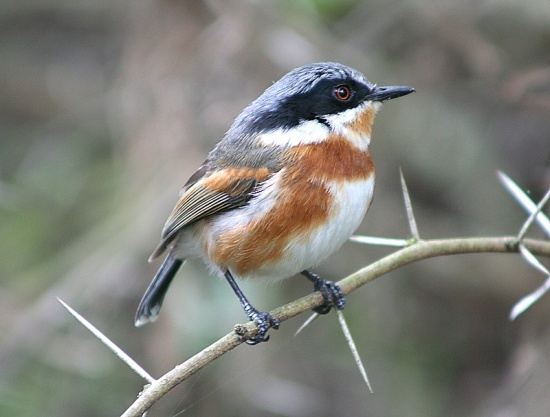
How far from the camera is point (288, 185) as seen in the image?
4094 mm

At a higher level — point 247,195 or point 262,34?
point 262,34

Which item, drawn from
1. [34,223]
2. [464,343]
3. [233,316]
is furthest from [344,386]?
[34,223]

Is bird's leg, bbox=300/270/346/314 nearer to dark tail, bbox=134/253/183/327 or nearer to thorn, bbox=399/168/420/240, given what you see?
thorn, bbox=399/168/420/240

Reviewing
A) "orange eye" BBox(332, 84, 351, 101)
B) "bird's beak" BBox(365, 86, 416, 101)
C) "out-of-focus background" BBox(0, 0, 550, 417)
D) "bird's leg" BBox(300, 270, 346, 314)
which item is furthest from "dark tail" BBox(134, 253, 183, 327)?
"bird's beak" BBox(365, 86, 416, 101)

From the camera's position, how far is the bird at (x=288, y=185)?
4051 mm

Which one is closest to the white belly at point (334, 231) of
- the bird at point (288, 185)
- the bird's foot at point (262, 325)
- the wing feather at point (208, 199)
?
the bird at point (288, 185)

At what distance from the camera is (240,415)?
621 centimetres

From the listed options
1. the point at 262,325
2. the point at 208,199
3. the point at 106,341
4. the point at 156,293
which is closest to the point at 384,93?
the point at 208,199

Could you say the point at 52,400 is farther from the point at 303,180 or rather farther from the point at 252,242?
the point at 303,180

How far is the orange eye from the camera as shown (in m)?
4.34

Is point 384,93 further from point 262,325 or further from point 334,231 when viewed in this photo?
point 262,325

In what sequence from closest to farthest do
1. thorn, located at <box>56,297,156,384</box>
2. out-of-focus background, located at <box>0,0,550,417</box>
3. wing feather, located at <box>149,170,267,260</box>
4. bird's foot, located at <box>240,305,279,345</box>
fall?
thorn, located at <box>56,297,156,384</box>
bird's foot, located at <box>240,305,279,345</box>
wing feather, located at <box>149,170,267,260</box>
out-of-focus background, located at <box>0,0,550,417</box>

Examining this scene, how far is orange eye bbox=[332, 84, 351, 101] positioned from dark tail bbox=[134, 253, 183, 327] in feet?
4.56

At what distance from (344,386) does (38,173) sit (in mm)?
3271
